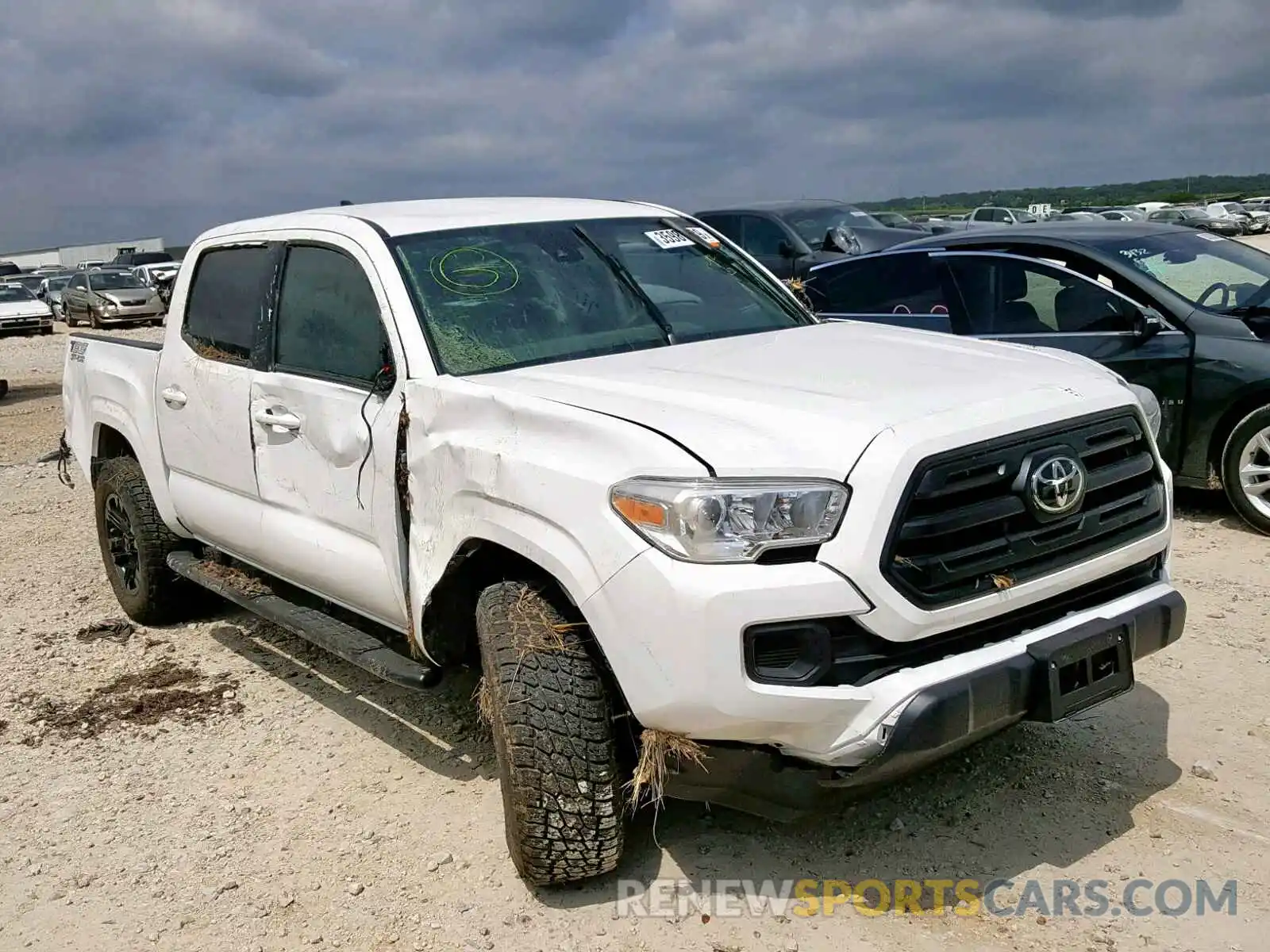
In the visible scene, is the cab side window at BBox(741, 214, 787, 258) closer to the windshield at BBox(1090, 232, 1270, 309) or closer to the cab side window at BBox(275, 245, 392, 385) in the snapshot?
the windshield at BBox(1090, 232, 1270, 309)

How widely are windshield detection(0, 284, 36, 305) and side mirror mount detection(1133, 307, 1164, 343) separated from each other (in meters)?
27.6

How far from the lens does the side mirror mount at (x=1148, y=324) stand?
22.1 feet

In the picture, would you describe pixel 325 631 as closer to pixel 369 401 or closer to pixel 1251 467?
pixel 369 401

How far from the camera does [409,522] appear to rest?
3836 millimetres

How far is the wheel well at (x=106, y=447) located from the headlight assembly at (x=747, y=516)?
4.14m

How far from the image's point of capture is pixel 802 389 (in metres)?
3.38

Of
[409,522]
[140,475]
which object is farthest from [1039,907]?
[140,475]

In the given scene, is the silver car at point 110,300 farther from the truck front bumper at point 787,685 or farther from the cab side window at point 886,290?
the truck front bumper at point 787,685

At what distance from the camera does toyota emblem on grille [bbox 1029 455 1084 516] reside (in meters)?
3.14

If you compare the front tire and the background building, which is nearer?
the front tire

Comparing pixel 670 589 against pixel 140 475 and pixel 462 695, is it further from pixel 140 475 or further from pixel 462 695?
pixel 140 475

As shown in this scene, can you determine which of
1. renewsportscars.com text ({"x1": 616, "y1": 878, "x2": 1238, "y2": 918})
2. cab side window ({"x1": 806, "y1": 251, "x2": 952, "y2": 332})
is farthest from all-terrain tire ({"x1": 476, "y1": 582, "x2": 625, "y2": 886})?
cab side window ({"x1": 806, "y1": 251, "x2": 952, "y2": 332})

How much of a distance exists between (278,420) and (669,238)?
1.65 metres

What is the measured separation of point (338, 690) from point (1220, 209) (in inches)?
1980
